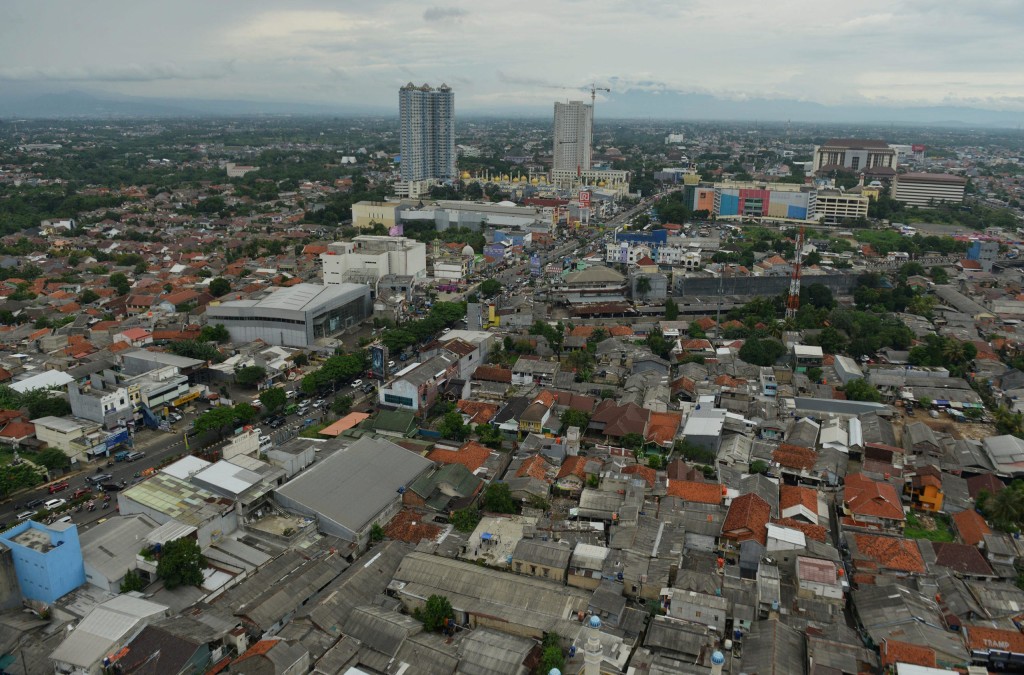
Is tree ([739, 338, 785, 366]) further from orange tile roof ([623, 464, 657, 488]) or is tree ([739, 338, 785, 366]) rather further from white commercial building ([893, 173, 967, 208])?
white commercial building ([893, 173, 967, 208])

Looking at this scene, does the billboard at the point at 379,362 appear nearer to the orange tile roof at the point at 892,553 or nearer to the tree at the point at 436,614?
the tree at the point at 436,614

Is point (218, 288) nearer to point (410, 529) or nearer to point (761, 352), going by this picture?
point (410, 529)

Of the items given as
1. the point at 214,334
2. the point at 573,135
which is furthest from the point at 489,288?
the point at 573,135

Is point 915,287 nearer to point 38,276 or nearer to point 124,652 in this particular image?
point 124,652

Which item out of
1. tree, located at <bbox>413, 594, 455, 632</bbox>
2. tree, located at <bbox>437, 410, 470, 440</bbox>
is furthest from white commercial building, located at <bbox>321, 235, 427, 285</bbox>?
tree, located at <bbox>413, 594, 455, 632</bbox>

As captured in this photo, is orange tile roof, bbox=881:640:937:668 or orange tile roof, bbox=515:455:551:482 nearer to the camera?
orange tile roof, bbox=881:640:937:668

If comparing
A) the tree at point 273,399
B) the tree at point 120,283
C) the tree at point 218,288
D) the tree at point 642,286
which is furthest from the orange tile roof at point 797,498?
the tree at point 120,283

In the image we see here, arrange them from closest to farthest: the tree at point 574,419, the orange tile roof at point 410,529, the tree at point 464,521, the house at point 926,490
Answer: the orange tile roof at point 410,529 < the tree at point 464,521 < the house at point 926,490 < the tree at point 574,419

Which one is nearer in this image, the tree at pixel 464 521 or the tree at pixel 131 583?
the tree at pixel 131 583
